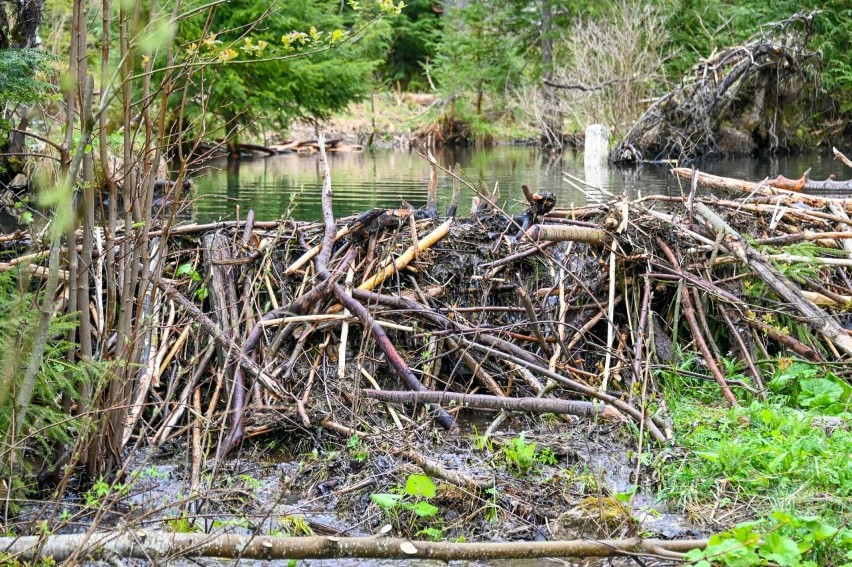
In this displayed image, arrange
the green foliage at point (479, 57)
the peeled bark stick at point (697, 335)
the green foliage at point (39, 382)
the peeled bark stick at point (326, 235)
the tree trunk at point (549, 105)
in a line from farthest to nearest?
the green foliage at point (479, 57) < the tree trunk at point (549, 105) < the peeled bark stick at point (326, 235) < the peeled bark stick at point (697, 335) < the green foliage at point (39, 382)

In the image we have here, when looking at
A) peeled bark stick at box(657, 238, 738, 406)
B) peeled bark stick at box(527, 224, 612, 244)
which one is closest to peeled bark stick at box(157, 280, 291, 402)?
peeled bark stick at box(527, 224, 612, 244)

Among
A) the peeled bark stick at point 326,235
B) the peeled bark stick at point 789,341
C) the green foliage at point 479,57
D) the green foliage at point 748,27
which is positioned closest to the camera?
the peeled bark stick at point 789,341

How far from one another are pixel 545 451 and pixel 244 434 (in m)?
1.48

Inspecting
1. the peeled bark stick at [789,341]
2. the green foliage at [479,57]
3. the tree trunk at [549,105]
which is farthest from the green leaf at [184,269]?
the green foliage at [479,57]

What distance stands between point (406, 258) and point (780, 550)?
298cm

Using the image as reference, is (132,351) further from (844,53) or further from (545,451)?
(844,53)

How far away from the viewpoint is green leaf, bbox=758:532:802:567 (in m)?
2.84

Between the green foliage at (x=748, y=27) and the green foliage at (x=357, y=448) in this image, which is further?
the green foliage at (x=748, y=27)

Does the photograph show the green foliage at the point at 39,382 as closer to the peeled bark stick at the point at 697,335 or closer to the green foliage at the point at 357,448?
the green foliage at the point at 357,448

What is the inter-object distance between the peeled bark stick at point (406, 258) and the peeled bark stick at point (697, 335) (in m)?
1.36

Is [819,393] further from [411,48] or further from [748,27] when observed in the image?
[411,48]

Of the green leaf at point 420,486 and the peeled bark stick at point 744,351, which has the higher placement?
the peeled bark stick at point 744,351

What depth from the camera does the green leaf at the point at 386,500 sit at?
3.46 metres

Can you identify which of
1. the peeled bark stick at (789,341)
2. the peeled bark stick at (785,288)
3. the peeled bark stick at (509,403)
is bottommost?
the peeled bark stick at (509,403)
